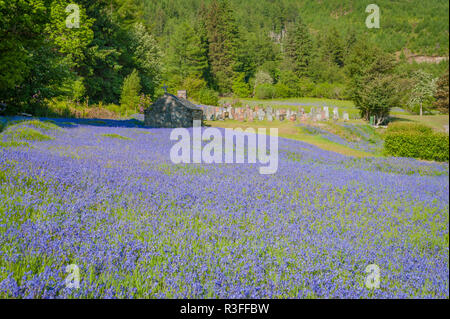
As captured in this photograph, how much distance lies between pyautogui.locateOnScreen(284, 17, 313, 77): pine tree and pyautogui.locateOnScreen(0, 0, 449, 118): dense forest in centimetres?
37

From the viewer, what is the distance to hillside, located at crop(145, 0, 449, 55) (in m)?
33.4

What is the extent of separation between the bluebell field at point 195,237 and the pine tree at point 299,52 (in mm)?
79190

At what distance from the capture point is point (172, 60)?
50.1 meters

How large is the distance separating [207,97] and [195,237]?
44.7 metres

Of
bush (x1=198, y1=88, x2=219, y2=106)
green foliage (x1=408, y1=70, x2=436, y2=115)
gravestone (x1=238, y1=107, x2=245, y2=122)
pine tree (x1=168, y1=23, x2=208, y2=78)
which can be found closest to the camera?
pine tree (x1=168, y1=23, x2=208, y2=78)

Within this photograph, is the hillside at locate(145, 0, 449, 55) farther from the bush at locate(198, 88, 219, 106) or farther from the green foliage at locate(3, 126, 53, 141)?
the green foliage at locate(3, 126, 53, 141)

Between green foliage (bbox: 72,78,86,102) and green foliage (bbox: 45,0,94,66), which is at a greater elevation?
green foliage (bbox: 45,0,94,66)

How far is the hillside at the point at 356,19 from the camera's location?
3338 centimetres

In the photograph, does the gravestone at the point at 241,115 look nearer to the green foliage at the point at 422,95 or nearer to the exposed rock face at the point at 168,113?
the exposed rock face at the point at 168,113

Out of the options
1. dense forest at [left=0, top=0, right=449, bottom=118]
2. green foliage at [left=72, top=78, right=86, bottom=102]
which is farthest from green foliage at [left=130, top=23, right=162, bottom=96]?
green foliage at [left=72, top=78, right=86, bottom=102]

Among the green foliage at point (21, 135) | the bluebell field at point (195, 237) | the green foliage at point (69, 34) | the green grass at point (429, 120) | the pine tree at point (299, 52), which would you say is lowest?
the bluebell field at point (195, 237)

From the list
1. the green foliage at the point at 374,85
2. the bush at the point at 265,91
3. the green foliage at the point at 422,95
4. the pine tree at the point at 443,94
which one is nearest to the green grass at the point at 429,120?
the pine tree at the point at 443,94

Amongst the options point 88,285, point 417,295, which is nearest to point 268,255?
point 417,295

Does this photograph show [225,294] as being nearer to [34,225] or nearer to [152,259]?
[152,259]
